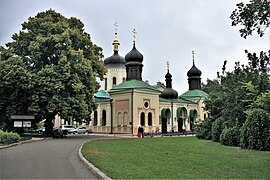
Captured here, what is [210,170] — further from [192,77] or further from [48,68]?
[192,77]

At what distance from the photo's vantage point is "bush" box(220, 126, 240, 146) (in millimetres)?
23266

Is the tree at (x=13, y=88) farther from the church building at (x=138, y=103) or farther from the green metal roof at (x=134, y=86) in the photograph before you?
the green metal roof at (x=134, y=86)

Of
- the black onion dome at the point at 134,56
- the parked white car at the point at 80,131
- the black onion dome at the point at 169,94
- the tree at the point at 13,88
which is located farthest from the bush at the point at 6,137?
the black onion dome at the point at 169,94

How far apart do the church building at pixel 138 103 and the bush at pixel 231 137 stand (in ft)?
54.9

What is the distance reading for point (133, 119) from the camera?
148 ft

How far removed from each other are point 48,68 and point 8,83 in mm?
3898

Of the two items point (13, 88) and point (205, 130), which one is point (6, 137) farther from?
point (205, 130)

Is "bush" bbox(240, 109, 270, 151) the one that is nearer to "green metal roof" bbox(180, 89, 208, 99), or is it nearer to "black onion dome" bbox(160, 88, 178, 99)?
"black onion dome" bbox(160, 88, 178, 99)

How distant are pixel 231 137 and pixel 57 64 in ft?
63.9

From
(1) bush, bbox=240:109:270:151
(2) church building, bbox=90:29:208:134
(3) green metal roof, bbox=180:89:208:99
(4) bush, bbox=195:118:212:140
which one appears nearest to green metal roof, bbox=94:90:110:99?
(2) church building, bbox=90:29:208:134

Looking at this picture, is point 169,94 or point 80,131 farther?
point 169,94

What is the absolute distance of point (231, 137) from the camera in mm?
23547

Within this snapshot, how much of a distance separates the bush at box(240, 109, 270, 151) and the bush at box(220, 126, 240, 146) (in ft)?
7.68

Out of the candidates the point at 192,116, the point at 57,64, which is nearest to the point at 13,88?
the point at 57,64
